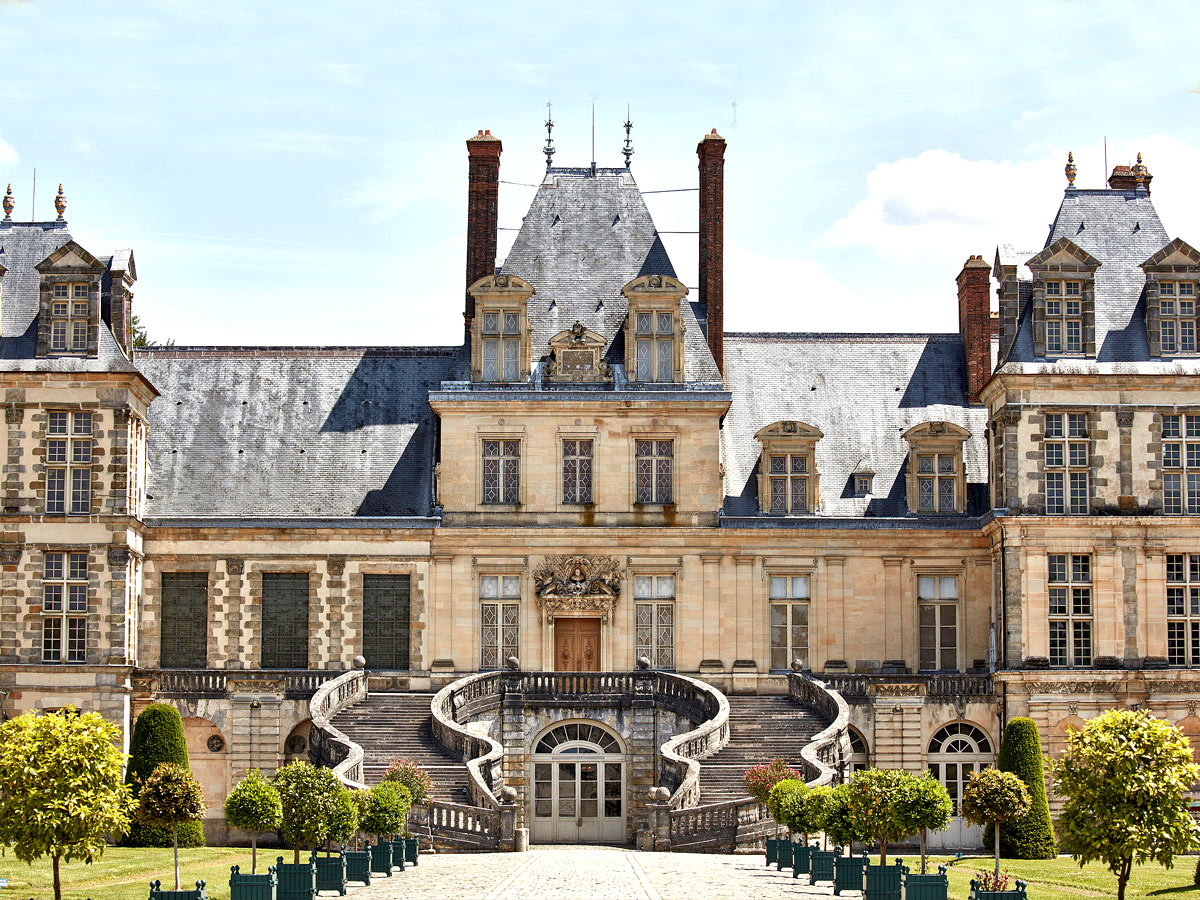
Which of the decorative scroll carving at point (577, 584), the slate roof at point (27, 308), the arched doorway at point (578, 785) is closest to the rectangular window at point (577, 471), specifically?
the decorative scroll carving at point (577, 584)

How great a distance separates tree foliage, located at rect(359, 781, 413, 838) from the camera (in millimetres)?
35438

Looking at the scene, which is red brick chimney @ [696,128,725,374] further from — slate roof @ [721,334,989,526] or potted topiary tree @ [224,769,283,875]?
potted topiary tree @ [224,769,283,875]

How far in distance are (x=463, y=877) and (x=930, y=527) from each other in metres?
20.6

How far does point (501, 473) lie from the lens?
1964 inches

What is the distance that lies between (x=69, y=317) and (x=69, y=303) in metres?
0.36

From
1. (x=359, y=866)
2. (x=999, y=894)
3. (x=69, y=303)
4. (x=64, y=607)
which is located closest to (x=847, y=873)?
(x=999, y=894)

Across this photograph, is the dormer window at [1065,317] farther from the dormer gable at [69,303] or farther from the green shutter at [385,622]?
the dormer gable at [69,303]

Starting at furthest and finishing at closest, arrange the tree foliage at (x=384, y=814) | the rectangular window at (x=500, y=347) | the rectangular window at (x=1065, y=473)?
1. the rectangular window at (x=500, y=347)
2. the rectangular window at (x=1065, y=473)
3. the tree foliage at (x=384, y=814)

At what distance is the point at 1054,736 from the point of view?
4659 centimetres

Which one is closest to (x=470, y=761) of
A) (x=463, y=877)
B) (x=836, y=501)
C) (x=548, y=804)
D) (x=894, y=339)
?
(x=548, y=804)

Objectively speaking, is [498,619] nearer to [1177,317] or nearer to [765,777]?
[765,777]

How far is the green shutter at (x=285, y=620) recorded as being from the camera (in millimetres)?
49281

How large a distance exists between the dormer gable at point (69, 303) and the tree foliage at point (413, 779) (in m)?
14.6

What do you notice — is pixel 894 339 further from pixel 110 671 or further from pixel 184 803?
pixel 184 803
